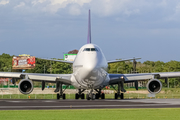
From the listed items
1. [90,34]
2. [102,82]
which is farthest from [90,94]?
[90,34]

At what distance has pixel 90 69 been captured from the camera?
33.9 metres

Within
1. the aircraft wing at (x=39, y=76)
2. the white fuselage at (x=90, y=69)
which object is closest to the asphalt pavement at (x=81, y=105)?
the white fuselage at (x=90, y=69)

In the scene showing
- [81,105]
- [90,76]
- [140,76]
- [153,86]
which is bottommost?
[81,105]

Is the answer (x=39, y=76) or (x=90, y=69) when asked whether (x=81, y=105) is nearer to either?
(x=90, y=69)

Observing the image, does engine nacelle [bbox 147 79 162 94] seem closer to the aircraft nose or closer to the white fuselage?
the white fuselage

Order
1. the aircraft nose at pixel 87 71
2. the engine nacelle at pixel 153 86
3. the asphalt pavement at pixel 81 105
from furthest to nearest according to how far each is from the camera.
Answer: the engine nacelle at pixel 153 86 < the aircraft nose at pixel 87 71 < the asphalt pavement at pixel 81 105

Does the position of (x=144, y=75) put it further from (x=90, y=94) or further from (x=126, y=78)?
(x=90, y=94)

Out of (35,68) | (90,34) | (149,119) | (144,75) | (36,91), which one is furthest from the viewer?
(35,68)

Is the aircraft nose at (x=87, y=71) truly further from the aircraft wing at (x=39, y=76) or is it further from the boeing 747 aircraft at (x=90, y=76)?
the aircraft wing at (x=39, y=76)

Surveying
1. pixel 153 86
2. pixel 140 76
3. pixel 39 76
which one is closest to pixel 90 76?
pixel 153 86

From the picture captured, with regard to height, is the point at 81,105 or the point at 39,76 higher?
the point at 39,76

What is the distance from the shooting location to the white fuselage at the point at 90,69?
34.3 metres

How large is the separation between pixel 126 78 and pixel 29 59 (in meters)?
114

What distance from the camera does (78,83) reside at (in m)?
37.7
